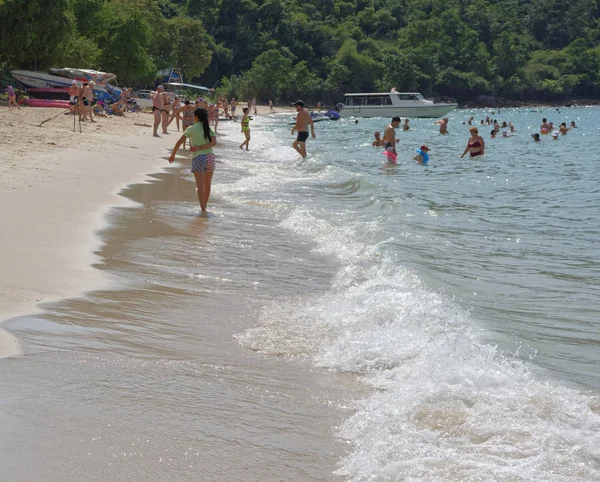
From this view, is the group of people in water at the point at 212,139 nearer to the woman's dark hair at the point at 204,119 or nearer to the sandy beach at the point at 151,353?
the woman's dark hair at the point at 204,119

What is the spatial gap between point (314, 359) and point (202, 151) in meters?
6.18

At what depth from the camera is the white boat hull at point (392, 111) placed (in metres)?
59.6

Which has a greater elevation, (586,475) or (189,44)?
(189,44)

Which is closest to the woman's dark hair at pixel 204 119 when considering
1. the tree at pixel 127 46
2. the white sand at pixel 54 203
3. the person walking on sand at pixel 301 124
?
the white sand at pixel 54 203

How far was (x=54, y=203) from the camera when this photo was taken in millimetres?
9500

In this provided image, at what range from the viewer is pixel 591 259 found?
8.62 metres

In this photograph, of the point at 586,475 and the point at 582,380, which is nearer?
the point at 586,475

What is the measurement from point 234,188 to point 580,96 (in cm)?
12641

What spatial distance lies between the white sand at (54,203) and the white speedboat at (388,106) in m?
40.4

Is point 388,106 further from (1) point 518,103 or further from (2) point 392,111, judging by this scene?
(1) point 518,103

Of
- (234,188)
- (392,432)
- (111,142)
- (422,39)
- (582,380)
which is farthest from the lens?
(422,39)

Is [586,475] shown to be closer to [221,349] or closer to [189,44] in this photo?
[221,349]

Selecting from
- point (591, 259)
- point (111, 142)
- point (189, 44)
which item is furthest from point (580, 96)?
point (591, 259)

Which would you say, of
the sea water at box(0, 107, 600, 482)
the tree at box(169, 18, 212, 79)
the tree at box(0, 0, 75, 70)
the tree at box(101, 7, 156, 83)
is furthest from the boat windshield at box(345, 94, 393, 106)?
the sea water at box(0, 107, 600, 482)
